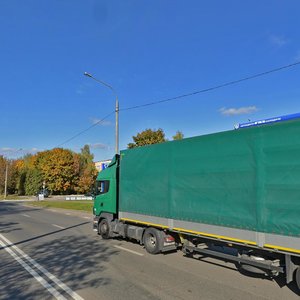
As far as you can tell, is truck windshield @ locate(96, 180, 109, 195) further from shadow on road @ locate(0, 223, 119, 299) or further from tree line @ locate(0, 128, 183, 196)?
tree line @ locate(0, 128, 183, 196)

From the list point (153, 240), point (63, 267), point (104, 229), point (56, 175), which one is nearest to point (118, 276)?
point (63, 267)

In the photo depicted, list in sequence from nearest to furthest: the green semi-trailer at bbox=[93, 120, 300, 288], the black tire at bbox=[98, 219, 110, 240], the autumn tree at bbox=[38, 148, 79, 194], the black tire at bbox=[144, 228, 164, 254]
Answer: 1. the green semi-trailer at bbox=[93, 120, 300, 288]
2. the black tire at bbox=[144, 228, 164, 254]
3. the black tire at bbox=[98, 219, 110, 240]
4. the autumn tree at bbox=[38, 148, 79, 194]

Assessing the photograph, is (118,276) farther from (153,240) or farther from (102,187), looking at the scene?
(102,187)

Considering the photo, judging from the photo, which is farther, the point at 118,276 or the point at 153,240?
the point at 153,240

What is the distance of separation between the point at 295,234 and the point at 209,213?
7.65ft

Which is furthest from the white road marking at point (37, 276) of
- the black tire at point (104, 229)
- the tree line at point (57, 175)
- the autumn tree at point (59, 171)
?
the autumn tree at point (59, 171)

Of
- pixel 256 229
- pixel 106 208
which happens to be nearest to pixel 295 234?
pixel 256 229

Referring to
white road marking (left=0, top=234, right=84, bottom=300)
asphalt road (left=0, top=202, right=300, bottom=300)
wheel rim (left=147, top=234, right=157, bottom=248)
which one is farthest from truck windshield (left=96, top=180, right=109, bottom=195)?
white road marking (left=0, top=234, right=84, bottom=300)

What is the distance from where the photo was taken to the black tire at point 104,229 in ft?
45.1

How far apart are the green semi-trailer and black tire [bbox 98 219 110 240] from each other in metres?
1.56

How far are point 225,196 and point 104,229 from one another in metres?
6.98

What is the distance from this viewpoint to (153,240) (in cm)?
1098

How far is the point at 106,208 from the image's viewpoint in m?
14.0

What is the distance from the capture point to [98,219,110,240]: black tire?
13758 mm
